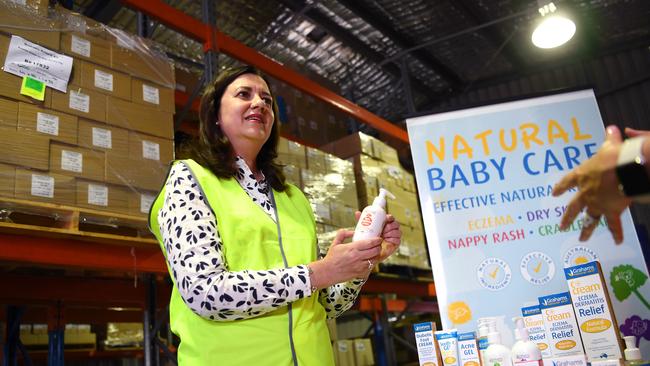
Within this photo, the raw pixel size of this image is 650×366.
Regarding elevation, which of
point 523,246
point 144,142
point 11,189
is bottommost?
point 523,246

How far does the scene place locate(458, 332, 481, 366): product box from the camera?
190cm

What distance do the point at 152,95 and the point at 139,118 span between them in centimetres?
25

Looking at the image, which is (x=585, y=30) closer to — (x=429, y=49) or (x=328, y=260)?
(x=429, y=49)

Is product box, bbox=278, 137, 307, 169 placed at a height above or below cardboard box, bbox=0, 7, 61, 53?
below

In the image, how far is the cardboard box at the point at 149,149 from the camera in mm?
3391

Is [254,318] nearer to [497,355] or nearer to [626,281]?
[497,355]

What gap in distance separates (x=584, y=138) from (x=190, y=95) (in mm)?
3194

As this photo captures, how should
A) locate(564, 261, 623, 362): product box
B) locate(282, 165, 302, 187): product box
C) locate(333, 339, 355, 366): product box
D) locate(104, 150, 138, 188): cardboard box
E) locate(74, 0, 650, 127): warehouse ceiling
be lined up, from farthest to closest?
1. locate(74, 0, 650, 127): warehouse ceiling
2. locate(333, 339, 355, 366): product box
3. locate(282, 165, 302, 187): product box
4. locate(104, 150, 138, 188): cardboard box
5. locate(564, 261, 623, 362): product box

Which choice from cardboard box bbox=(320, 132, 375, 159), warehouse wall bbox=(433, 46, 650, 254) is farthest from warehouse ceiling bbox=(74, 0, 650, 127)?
cardboard box bbox=(320, 132, 375, 159)

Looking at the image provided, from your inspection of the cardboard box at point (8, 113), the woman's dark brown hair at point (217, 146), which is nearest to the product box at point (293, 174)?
the cardboard box at point (8, 113)

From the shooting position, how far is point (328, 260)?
1.57m

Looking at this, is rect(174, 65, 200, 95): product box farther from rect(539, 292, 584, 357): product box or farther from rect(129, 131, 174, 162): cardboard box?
rect(539, 292, 584, 357): product box

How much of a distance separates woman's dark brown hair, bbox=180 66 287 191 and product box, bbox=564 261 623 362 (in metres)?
1.10

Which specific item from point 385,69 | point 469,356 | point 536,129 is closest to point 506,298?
point 469,356
